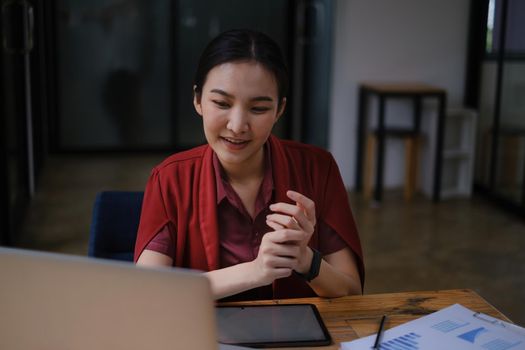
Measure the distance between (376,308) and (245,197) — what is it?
1.34 feet

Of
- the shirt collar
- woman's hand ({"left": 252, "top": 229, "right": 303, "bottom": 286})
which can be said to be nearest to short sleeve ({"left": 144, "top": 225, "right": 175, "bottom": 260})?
the shirt collar

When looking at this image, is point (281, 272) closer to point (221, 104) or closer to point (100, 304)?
point (221, 104)

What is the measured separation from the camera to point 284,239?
1.28 metres

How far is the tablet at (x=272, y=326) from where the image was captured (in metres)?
1.18

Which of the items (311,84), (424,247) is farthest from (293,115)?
(424,247)

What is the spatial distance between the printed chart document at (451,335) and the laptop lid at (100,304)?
17.3 inches

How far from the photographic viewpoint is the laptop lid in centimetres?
79

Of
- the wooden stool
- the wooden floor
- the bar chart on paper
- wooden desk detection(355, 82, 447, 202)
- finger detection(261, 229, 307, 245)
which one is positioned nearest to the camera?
the bar chart on paper

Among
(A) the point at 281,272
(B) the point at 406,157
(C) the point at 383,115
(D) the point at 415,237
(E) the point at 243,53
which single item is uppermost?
(E) the point at 243,53

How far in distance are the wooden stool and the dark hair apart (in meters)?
3.75

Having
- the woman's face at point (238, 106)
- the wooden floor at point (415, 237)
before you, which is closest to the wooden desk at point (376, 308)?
the woman's face at point (238, 106)

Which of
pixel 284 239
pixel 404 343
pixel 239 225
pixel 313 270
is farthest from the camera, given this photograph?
pixel 239 225

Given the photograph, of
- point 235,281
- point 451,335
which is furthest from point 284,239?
point 451,335

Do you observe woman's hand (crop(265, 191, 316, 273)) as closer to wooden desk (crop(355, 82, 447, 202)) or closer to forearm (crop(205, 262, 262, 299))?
forearm (crop(205, 262, 262, 299))
